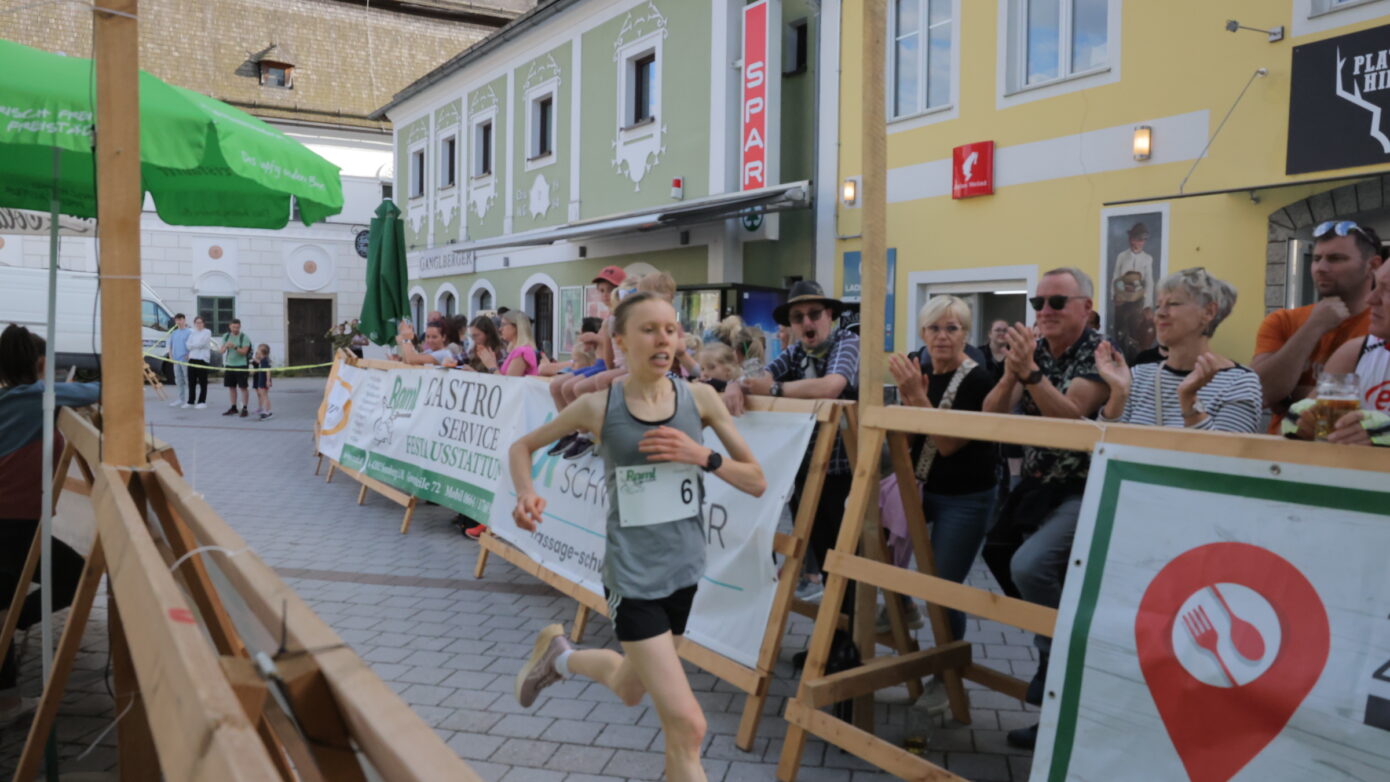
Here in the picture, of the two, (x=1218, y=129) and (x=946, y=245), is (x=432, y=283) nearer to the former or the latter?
(x=946, y=245)

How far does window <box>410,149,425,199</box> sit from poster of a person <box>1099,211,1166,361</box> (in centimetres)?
2169

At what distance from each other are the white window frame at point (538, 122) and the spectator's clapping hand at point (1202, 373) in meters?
17.5

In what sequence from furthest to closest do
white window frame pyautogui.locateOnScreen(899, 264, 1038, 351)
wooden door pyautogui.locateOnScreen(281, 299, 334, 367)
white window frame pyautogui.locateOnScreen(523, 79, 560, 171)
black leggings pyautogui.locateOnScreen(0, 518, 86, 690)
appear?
1. wooden door pyautogui.locateOnScreen(281, 299, 334, 367)
2. white window frame pyautogui.locateOnScreen(523, 79, 560, 171)
3. white window frame pyautogui.locateOnScreen(899, 264, 1038, 351)
4. black leggings pyautogui.locateOnScreen(0, 518, 86, 690)

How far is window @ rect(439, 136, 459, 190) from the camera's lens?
2525 centimetres

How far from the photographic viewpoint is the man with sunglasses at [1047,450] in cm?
352

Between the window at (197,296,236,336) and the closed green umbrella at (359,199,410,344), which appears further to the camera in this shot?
the window at (197,296,236,336)

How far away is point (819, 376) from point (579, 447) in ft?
4.92

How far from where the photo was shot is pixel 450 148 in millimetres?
25438

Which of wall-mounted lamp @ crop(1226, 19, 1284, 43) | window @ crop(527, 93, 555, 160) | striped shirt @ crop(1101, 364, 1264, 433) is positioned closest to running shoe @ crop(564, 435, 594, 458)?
striped shirt @ crop(1101, 364, 1264, 433)

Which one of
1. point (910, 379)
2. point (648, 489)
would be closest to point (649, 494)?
point (648, 489)

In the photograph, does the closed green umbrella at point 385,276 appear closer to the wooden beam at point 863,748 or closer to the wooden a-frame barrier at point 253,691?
the wooden beam at point 863,748

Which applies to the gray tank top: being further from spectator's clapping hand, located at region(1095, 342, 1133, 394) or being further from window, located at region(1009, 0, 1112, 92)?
window, located at region(1009, 0, 1112, 92)

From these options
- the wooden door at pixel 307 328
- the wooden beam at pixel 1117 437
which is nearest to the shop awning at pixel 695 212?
the wooden beam at pixel 1117 437

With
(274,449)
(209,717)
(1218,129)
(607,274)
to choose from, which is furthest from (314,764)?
(274,449)
